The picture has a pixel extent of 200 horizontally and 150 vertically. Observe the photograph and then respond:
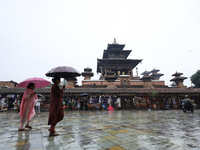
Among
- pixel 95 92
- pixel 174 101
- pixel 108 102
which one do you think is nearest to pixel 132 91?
pixel 108 102

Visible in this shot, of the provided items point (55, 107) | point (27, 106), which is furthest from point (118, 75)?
point (55, 107)

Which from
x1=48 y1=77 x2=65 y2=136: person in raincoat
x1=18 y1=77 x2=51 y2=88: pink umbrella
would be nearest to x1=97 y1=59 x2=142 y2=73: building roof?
x1=18 y1=77 x2=51 y2=88: pink umbrella

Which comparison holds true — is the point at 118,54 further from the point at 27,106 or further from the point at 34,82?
the point at 27,106

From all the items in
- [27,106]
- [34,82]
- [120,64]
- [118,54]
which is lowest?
[27,106]

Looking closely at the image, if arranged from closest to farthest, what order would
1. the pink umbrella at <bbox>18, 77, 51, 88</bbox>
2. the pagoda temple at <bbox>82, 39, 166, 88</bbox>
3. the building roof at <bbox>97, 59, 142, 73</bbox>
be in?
Result: the pink umbrella at <bbox>18, 77, 51, 88</bbox>
the pagoda temple at <bbox>82, 39, 166, 88</bbox>
the building roof at <bbox>97, 59, 142, 73</bbox>

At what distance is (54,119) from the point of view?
142 inches

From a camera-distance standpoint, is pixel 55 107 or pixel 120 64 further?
pixel 120 64

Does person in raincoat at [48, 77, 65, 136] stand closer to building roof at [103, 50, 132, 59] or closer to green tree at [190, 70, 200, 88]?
building roof at [103, 50, 132, 59]

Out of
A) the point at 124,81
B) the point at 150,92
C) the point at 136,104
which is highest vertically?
the point at 124,81

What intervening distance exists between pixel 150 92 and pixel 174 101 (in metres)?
4.07

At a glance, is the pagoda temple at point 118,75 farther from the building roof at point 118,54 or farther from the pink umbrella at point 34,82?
the pink umbrella at point 34,82

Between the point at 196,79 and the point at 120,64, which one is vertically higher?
the point at 120,64

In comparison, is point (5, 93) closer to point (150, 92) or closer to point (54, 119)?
point (54, 119)

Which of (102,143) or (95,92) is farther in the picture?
(95,92)
